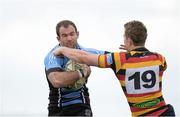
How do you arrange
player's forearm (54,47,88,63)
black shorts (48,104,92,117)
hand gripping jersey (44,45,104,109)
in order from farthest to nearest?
black shorts (48,104,92,117)
hand gripping jersey (44,45,104,109)
player's forearm (54,47,88,63)

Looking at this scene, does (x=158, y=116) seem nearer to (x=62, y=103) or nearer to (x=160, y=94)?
(x=160, y=94)

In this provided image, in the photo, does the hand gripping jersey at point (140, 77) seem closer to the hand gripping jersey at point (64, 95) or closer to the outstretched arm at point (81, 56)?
the outstretched arm at point (81, 56)

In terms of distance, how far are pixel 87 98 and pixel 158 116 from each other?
6.88 ft

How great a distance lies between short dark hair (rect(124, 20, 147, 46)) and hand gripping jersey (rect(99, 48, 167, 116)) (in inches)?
5.4

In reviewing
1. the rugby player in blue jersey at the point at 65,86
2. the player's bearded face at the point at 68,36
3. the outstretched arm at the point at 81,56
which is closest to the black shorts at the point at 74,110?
the rugby player in blue jersey at the point at 65,86

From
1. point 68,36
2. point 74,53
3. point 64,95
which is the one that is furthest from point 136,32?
point 64,95

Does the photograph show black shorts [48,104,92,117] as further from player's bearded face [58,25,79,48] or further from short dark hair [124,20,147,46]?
short dark hair [124,20,147,46]

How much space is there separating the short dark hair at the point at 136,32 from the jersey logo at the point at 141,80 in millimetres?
437

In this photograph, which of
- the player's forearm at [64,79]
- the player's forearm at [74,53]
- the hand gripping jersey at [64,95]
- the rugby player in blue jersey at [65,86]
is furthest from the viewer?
the hand gripping jersey at [64,95]

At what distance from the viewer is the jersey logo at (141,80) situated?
911 cm

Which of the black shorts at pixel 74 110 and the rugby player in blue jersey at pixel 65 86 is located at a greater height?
the rugby player in blue jersey at pixel 65 86

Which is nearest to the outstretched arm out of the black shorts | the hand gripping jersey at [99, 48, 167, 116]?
the hand gripping jersey at [99, 48, 167, 116]

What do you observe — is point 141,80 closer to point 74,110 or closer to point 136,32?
point 136,32

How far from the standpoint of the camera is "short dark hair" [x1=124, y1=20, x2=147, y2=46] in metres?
9.23
